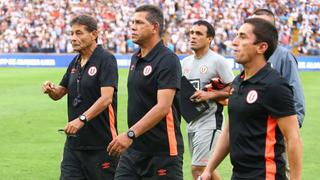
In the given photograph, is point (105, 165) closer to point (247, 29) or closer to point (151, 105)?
point (151, 105)

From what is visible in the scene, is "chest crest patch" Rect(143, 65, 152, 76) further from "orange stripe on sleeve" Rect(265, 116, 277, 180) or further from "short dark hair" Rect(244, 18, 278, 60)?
"orange stripe on sleeve" Rect(265, 116, 277, 180)

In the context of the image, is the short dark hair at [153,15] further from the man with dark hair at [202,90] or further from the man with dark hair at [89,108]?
the man with dark hair at [202,90]

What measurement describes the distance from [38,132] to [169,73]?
937 cm

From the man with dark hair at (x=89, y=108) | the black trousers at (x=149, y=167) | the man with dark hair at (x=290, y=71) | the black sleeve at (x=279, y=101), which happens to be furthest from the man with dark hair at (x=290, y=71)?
the black sleeve at (x=279, y=101)

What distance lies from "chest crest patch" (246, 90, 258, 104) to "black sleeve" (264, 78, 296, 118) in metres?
0.08

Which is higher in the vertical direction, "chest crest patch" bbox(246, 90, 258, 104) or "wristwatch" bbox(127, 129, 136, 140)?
"chest crest patch" bbox(246, 90, 258, 104)

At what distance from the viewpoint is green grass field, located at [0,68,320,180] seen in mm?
11602

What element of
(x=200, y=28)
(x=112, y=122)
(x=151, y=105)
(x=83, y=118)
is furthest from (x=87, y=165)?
(x=200, y=28)

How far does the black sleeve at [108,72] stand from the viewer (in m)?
7.45

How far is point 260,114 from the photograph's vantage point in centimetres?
534

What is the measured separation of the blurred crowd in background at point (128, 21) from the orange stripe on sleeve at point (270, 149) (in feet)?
103

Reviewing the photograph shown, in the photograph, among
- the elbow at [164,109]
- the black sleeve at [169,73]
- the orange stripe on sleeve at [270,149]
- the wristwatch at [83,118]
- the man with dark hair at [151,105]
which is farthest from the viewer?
the wristwatch at [83,118]

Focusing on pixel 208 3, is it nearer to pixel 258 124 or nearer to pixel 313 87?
pixel 313 87

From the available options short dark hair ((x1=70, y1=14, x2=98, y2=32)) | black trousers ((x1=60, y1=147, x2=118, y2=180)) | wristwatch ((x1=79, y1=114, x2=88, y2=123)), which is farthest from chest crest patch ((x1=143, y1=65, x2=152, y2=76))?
black trousers ((x1=60, y1=147, x2=118, y2=180))
